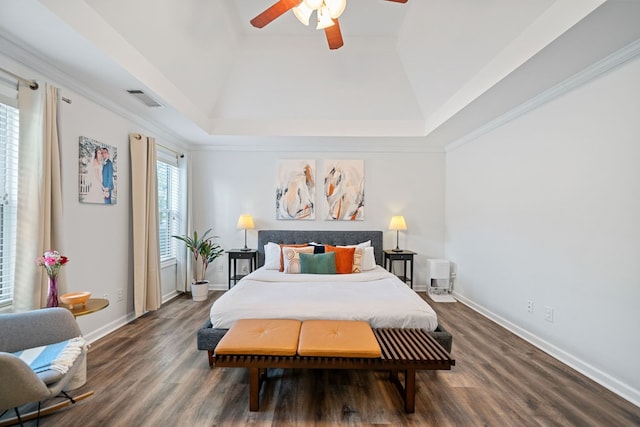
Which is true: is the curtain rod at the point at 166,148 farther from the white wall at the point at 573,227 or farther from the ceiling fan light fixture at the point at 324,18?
the white wall at the point at 573,227

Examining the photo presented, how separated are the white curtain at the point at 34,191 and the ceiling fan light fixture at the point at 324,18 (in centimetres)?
233

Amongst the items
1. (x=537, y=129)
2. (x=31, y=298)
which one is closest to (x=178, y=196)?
(x=31, y=298)

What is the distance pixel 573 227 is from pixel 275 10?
10.5 ft

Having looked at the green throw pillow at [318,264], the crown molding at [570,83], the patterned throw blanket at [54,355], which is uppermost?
the crown molding at [570,83]

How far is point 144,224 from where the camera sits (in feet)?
12.1

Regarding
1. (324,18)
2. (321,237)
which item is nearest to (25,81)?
(324,18)

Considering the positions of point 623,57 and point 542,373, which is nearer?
point 623,57

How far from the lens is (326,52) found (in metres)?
3.88

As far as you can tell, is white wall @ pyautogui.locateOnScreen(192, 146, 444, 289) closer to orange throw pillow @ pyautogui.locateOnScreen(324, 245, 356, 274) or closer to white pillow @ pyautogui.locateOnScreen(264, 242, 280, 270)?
white pillow @ pyautogui.locateOnScreen(264, 242, 280, 270)

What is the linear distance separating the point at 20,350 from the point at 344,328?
7.25 ft

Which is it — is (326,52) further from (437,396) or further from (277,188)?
(437,396)

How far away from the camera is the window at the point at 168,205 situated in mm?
4543

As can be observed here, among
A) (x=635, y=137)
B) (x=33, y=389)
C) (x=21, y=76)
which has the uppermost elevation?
(x=21, y=76)

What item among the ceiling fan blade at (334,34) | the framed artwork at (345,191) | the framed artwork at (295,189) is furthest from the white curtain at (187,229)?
the ceiling fan blade at (334,34)
